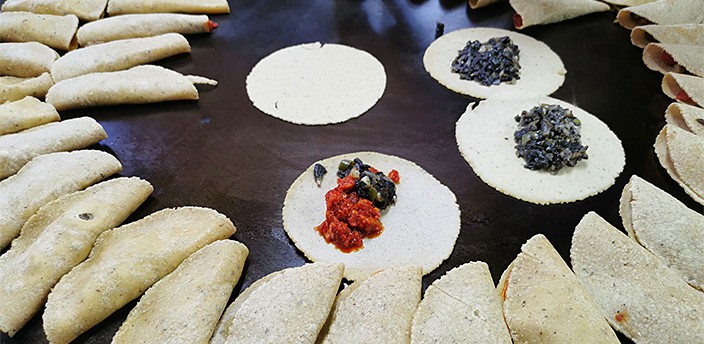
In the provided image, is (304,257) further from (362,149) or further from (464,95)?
(464,95)

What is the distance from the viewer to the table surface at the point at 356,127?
2918 millimetres

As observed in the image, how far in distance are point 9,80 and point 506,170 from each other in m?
3.53

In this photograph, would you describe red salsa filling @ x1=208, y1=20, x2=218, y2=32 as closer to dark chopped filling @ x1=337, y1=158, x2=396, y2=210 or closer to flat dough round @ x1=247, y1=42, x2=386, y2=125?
flat dough round @ x1=247, y1=42, x2=386, y2=125

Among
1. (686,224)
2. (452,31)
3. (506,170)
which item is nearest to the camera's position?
(686,224)

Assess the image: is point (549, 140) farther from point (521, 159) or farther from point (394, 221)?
point (394, 221)

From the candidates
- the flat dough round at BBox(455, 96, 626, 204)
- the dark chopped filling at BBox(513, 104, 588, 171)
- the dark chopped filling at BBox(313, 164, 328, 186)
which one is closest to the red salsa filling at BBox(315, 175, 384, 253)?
the dark chopped filling at BBox(313, 164, 328, 186)

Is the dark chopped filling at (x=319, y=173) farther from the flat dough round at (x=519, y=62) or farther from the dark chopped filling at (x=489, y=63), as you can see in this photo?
the dark chopped filling at (x=489, y=63)

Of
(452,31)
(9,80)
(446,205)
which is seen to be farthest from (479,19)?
(9,80)

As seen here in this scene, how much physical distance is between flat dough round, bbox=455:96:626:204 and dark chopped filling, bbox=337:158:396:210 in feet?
2.10

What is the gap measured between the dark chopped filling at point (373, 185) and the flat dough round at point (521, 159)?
639 mm

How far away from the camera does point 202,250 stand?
2557mm

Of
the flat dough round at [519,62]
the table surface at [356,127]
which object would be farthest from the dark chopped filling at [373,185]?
the flat dough round at [519,62]

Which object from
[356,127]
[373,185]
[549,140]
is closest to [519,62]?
[549,140]

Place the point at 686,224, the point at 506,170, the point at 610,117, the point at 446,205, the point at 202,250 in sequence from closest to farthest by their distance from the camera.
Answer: the point at 202,250
the point at 686,224
the point at 446,205
the point at 506,170
the point at 610,117
